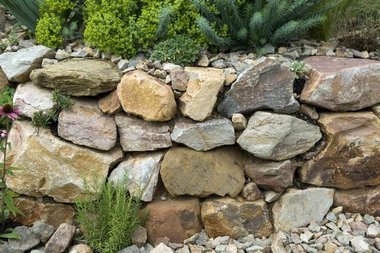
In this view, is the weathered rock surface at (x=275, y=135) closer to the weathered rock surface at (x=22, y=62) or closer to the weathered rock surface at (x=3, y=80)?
the weathered rock surface at (x=22, y=62)

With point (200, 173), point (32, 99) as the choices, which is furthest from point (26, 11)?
point (200, 173)

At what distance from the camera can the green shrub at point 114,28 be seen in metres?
3.13

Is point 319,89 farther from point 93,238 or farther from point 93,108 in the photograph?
point 93,238

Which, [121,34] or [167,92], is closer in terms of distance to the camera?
[167,92]

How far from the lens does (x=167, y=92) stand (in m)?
2.92

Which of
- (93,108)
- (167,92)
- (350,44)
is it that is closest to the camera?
(167,92)

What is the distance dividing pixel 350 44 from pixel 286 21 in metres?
0.53

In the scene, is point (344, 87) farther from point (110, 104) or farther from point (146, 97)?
point (110, 104)

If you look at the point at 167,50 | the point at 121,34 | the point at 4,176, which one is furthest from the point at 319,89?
the point at 4,176

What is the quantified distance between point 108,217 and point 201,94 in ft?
3.13

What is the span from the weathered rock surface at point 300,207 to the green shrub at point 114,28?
1420 millimetres

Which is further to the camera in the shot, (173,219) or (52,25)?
(52,25)

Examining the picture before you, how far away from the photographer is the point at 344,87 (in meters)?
2.93

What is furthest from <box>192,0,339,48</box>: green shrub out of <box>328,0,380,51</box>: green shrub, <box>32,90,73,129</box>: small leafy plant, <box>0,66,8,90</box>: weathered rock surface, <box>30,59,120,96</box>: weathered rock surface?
<box>0,66,8,90</box>: weathered rock surface
